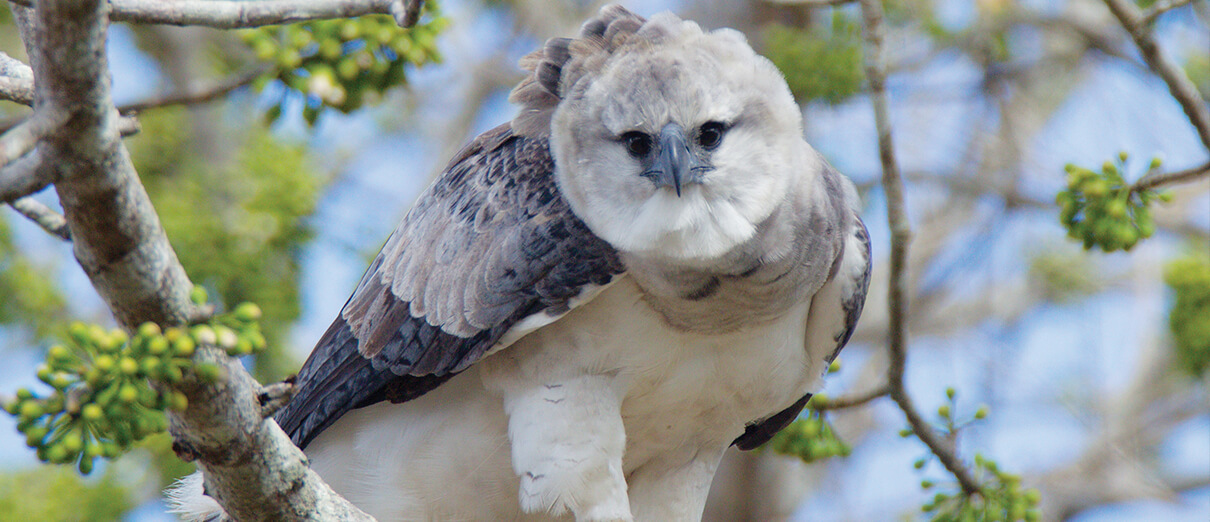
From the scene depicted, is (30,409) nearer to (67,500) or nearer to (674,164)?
(674,164)

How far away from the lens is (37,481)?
25.7ft

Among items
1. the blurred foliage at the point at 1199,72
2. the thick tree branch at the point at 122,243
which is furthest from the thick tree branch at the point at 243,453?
the blurred foliage at the point at 1199,72

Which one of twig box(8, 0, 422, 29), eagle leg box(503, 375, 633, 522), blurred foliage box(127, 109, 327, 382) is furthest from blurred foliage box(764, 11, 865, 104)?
twig box(8, 0, 422, 29)

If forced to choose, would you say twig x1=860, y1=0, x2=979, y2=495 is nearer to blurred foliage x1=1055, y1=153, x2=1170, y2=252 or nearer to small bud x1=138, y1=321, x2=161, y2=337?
blurred foliage x1=1055, y1=153, x2=1170, y2=252

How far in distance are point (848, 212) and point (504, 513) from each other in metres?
1.69

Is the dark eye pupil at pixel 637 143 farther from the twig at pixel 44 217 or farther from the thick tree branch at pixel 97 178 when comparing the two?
the twig at pixel 44 217

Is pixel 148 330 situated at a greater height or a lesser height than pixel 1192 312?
greater

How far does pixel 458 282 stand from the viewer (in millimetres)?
3602

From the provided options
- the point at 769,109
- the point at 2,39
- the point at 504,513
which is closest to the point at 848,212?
the point at 769,109

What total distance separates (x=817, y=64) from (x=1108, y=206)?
2.33 meters

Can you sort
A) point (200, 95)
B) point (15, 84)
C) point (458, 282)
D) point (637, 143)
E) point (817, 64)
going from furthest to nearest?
point (817, 64) → point (200, 95) → point (458, 282) → point (637, 143) → point (15, 84)

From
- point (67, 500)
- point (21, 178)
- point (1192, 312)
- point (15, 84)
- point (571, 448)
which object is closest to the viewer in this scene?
point (21, 178)

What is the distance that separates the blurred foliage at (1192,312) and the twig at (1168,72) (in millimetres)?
1972

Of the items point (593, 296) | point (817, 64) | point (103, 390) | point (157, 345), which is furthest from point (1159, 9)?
point (103, 390)
